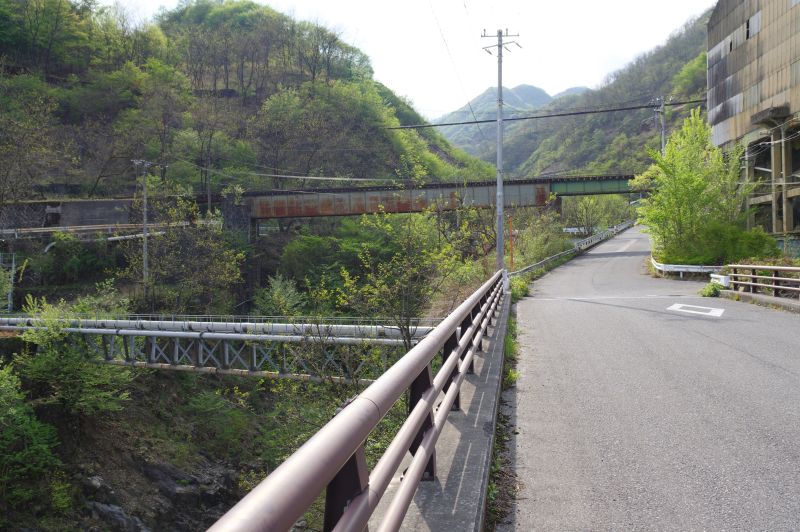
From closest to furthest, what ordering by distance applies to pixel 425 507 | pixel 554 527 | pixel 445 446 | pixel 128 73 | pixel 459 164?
pixel 425 507, pixel 554 527, pixel 445 446, pixel 128 73, pixel 459 164

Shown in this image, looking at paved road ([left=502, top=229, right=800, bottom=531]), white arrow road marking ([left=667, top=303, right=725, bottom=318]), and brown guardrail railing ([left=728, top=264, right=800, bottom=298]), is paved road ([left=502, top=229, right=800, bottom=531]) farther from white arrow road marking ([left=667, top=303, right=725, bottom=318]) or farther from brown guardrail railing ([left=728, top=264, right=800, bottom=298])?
brown guardrail railing ([left=728, top=264, right=800, bottom=298])

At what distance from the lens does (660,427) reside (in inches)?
230

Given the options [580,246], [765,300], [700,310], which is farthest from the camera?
[580,246]

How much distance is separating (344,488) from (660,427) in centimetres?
496

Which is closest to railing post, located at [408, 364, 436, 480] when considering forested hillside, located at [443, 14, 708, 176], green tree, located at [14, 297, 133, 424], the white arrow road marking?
Result: the white arrow road marking

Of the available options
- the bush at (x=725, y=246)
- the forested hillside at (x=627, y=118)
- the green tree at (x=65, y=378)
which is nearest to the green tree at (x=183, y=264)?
the green tree at (x=65, y=378)

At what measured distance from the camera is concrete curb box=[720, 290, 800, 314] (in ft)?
51.7

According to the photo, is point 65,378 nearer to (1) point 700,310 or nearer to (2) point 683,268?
(1) point 700,310

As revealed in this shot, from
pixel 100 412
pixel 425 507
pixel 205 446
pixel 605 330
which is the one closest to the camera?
pixel 425 507

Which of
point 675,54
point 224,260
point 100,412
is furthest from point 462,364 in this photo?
point 675,54

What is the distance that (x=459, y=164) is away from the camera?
119 m

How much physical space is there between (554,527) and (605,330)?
34.4ft

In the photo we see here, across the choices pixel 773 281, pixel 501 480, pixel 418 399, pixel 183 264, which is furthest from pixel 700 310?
pixel 183 264

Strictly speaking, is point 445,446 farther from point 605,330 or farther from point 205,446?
point 205,446
